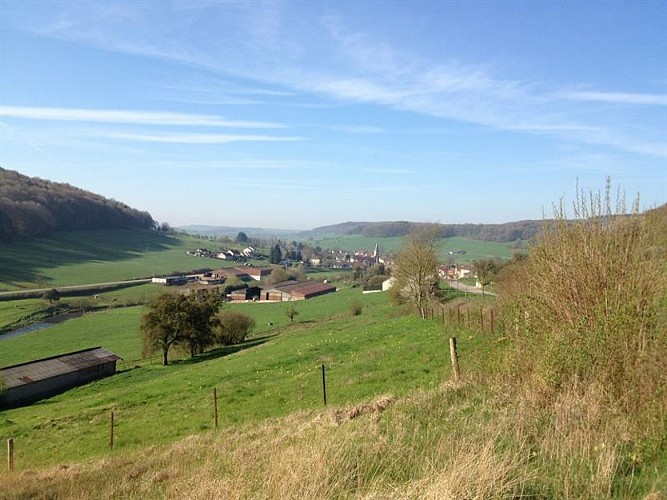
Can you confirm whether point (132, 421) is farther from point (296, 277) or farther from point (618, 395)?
point (296, 277)

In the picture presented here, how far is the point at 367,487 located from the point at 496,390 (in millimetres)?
4365

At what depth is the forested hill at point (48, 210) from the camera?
11444 centimetres

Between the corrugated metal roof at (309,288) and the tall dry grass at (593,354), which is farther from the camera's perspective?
the corrugated metal roof at (309,288)

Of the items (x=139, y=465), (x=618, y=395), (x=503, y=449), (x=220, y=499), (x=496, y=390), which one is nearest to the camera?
(x=220, y=499)

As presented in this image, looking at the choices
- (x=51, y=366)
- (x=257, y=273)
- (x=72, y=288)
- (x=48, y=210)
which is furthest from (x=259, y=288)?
(x=48, y=210)

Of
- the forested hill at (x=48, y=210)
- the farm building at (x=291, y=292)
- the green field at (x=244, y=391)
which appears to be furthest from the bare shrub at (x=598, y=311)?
the forested hill at (x=48, y=210)

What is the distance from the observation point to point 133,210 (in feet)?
610

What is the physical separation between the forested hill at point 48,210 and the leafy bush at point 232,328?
88.5m

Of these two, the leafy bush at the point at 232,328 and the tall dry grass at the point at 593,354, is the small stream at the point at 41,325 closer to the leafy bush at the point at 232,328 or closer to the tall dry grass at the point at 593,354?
the leafy bush at the point at 232,328

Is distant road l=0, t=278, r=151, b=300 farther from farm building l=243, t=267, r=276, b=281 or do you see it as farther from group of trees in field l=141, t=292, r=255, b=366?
group of trees in field l=141, t=292, r=255, b=366

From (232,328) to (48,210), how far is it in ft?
353

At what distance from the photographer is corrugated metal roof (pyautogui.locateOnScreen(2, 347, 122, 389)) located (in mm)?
34094

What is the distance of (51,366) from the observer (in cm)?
3788

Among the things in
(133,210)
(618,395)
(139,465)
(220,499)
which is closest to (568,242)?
(618,395)
